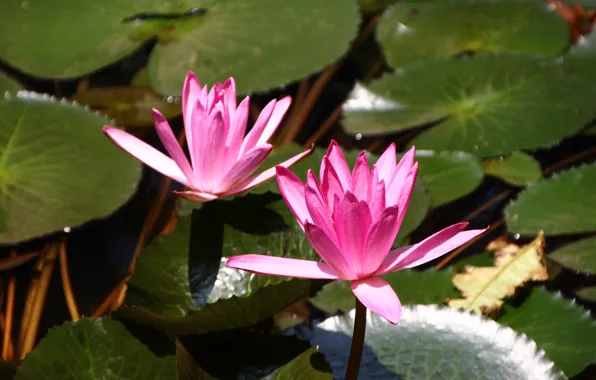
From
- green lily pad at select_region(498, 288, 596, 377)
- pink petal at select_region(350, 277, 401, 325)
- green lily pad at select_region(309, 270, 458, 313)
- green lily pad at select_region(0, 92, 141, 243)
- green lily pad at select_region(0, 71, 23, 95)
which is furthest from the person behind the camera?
green lily pad at select_region(0, 71, 23, 95)

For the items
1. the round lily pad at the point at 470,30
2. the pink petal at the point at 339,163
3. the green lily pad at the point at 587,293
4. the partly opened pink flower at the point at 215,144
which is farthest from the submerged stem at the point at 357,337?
the round lily pad at the point at 470,30

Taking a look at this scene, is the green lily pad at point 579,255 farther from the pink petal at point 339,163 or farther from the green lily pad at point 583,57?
the pink petal at point 339,163

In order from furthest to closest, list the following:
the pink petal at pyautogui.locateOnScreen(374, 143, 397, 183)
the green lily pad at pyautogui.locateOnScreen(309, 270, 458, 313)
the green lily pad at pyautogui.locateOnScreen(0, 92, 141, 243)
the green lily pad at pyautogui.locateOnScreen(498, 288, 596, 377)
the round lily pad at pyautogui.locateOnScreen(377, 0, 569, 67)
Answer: the round lily pad at pyautogui.locateOnScreen(377, 0, 569, 67)
the green lily pad at pyautogui.locateOnScreen(0, 92, 141, 243)
the green lily pad at pyautogui.locateOnScreen(309, 270, 458, 313)
the green lily pad at pyautogui.locateOnScreen(498, 288, 596, 377)
the pink petal at pyautogui.locateOnScreen(374, 143, 397, 183)

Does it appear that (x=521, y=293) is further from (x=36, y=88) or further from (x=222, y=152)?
(x=36, y=88)

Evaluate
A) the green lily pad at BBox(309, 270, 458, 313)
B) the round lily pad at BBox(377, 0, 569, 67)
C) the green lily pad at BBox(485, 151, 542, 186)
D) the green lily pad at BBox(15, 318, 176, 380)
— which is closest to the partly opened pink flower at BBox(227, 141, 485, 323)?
the green lily pad at BBox(15, 318, 176, 380)

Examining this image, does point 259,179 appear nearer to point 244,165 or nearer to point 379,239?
point 244,165

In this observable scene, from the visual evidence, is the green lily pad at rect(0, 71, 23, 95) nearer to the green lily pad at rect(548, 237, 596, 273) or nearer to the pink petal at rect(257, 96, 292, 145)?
the pink petal at rect(257, 96, 292, 145)
